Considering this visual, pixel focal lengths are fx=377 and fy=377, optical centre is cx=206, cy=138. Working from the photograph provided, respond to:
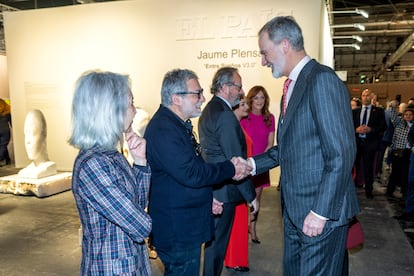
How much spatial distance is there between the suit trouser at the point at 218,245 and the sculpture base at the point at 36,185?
170 inches

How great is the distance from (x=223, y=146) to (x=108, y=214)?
1.22 m

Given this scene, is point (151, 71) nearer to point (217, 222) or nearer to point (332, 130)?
point (217, 222)

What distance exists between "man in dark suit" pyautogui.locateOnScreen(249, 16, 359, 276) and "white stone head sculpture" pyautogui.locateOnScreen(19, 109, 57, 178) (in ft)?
16.4

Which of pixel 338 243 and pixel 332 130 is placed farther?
pixel 338 243

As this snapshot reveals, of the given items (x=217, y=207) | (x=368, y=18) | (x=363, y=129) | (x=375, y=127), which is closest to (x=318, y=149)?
(x=217, y=207)

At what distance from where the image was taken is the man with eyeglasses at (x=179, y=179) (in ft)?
5.85

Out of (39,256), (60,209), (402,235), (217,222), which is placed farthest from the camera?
(60,209)

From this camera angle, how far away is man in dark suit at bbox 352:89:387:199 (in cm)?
577

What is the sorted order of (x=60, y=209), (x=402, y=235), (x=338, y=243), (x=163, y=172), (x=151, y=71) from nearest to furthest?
1. (x=338, y=243)
2. (x=163, y=172)
3. (x=402, y=235)
4. (x=60, y=209)
5. (x=151, y=71)

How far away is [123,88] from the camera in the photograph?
1.49m

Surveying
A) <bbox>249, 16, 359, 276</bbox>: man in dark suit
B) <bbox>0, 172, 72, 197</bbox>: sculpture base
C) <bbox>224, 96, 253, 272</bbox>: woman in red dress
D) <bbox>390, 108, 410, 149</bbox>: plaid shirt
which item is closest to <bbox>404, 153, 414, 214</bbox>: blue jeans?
<bbox>390, 108, 410, 149</bbox>: plaid shirt

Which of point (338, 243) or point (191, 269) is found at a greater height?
point (338, 243)

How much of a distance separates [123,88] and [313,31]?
544cm

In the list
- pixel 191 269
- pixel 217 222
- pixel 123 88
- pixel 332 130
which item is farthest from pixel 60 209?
pixel 332 130
